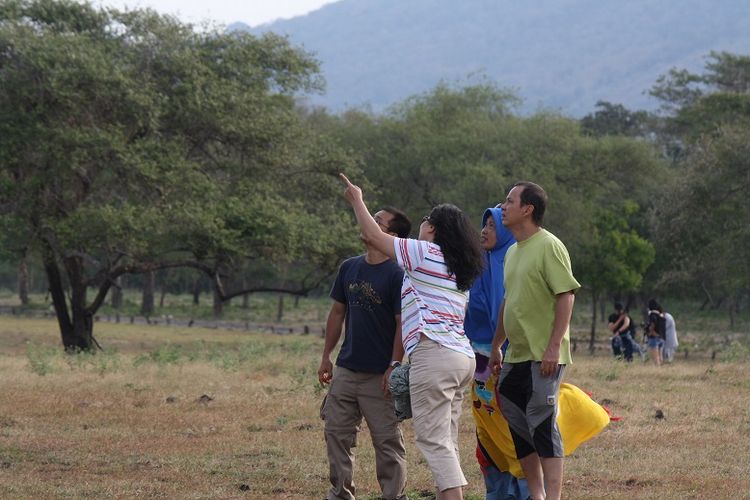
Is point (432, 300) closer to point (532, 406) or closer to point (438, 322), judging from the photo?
point (438, 322)

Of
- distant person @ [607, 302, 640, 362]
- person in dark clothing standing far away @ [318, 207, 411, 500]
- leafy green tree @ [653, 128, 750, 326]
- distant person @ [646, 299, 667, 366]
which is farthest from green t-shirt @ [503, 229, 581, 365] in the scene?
leafy green tree @ [653, 128, 750, 326]

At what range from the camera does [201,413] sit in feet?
36.5

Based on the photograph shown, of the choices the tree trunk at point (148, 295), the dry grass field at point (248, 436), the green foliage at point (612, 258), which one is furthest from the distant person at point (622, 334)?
the tree trunk at point (148, 295)

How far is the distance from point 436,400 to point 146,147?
1790cm

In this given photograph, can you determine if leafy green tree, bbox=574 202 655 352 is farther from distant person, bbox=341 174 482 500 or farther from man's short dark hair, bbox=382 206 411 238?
distant person, bbox=341 174 482 500

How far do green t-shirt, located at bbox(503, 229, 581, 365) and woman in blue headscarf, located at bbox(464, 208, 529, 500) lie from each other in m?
0.45

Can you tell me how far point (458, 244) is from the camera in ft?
20.2

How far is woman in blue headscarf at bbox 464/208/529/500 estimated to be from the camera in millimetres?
6734

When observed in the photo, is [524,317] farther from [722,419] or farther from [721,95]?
[721,95]

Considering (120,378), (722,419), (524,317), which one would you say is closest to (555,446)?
(524,317)

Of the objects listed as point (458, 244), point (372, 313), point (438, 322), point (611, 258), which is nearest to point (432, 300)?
point (438, 322)

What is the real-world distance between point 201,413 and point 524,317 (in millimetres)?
5675

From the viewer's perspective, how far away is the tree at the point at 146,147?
872 inches

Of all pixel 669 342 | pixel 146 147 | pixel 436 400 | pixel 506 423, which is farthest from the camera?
pixel 146 147
